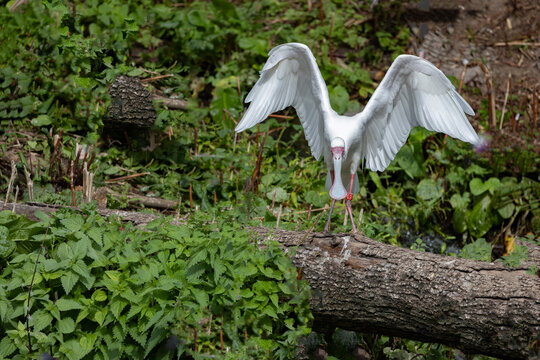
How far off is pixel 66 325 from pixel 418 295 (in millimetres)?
1721

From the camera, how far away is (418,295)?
10.2 ft

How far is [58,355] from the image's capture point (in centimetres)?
304

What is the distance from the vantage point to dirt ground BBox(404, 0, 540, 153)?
5984mm

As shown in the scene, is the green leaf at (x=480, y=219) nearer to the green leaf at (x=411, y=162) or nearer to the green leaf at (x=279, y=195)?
the green leaf at (x=411, y=162)

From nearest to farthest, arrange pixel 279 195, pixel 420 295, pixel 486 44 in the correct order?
pixel 420 295, pixel 279 195, pixel 486 44

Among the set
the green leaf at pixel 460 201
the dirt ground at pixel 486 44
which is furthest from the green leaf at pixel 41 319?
the dirt ground at pixel 486 44

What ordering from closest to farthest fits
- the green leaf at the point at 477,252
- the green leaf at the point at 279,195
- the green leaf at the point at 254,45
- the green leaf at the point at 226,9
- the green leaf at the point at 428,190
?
the green leaf at the point at 477,252 < the green leaf at the point at 279,195 < the green leaf at the point at 428,190 < the green leaf at the point at 254,45 < the green leaf at the point at 226,9

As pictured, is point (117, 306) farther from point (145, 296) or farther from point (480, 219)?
point (480, 219)

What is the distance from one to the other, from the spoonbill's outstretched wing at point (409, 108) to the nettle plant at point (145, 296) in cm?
130

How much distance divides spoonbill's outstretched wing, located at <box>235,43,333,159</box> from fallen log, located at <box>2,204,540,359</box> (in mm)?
1070

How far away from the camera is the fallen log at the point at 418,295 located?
9.64 feet

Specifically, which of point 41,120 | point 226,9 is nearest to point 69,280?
point 41,120

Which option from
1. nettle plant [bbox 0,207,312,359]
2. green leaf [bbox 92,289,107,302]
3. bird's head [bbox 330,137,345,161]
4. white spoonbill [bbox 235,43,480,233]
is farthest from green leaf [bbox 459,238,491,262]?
green leaf [bbox 92,289,107,302]

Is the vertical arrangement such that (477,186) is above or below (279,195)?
above
